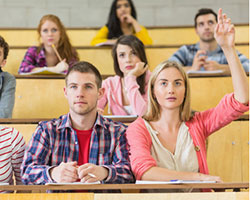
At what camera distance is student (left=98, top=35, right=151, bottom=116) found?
4.58 ft

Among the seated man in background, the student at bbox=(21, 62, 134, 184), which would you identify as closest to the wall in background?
the seated man in background

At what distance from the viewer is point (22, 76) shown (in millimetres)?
1506

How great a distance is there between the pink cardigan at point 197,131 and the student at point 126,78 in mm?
277

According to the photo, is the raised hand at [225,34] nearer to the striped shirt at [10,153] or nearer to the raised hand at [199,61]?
the striped shirt at [10,153]

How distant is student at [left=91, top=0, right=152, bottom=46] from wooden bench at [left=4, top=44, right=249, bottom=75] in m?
0.13

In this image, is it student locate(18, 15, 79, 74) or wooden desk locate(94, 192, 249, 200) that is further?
student locate(18, 15, 79, 74)

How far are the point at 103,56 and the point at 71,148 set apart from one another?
87cm

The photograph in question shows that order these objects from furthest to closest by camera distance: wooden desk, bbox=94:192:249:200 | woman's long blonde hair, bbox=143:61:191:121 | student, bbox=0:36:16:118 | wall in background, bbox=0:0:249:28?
wall in background, bbox=0:0:249:28 < student, bbox=0:36:16:118 < woman's long blonde hair, bbox=143:61:191:121 < wooden desk, bbox=94:192:249:200

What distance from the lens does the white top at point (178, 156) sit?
1053mm

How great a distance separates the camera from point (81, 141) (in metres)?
1.06

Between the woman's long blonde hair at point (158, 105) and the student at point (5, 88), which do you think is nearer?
the woman's long blonde hair at point (158, 105)

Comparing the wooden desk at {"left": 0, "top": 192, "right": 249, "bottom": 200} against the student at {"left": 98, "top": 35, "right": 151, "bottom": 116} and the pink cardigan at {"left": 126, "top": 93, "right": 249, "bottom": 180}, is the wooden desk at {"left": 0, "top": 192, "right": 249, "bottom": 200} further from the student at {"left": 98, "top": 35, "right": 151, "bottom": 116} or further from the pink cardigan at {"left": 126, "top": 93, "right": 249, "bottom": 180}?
the student at {"left": 98, "top": 35, "right": 151, "bottom": 116}

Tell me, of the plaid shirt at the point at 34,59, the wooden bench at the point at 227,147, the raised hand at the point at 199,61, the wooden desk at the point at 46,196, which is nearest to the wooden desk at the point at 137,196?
the wooden desk at the point at 46,196

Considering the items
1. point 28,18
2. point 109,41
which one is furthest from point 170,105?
point 28,18
